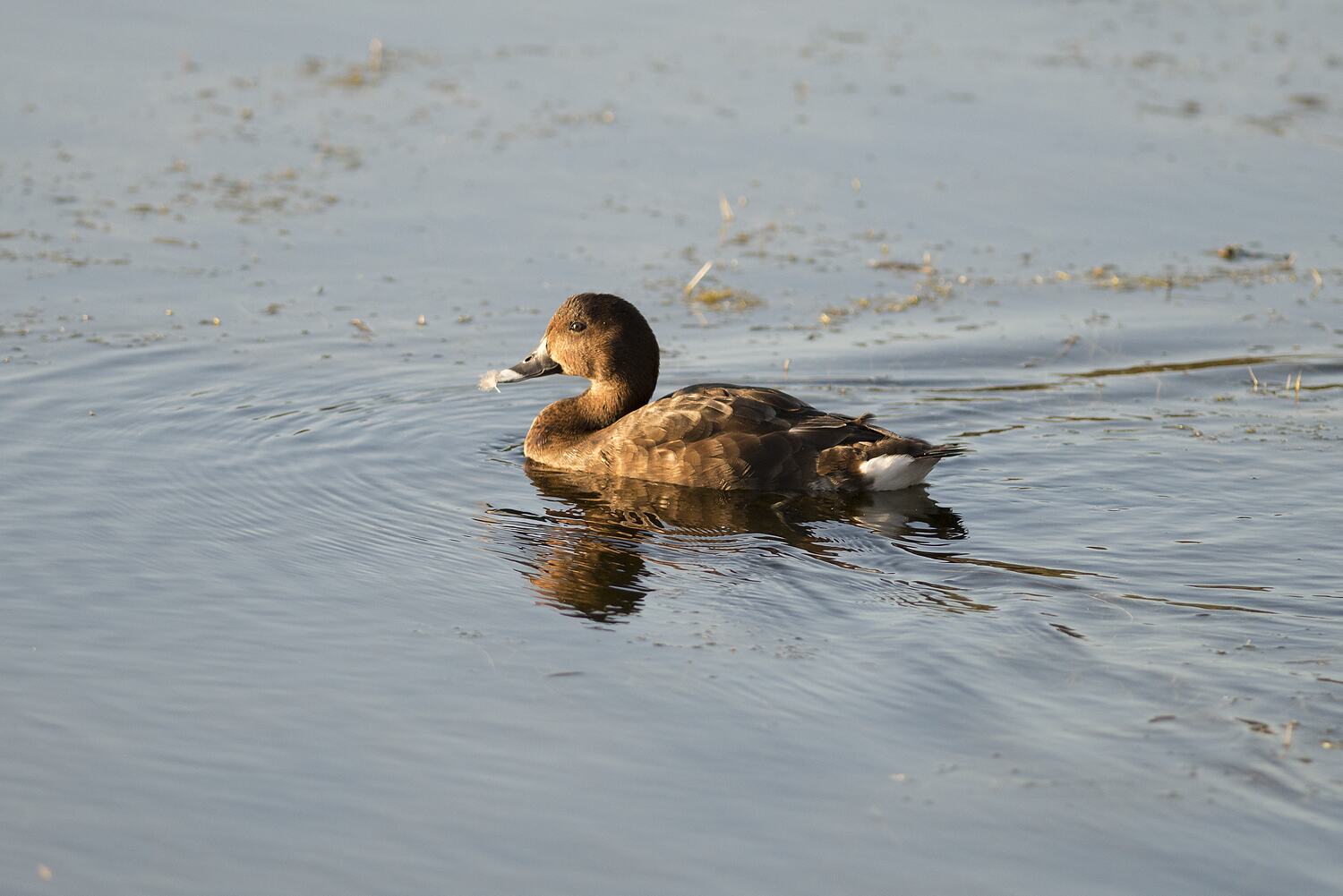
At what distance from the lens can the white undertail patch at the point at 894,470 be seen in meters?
8.98

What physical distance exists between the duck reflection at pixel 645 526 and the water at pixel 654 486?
42 mm

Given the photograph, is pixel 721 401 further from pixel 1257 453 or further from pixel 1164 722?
pixel 1164 722

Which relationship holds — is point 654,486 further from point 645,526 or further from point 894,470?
point 894,470

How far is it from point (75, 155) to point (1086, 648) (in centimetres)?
1103

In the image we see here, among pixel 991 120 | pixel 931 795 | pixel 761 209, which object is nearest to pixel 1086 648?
pixel 931 795

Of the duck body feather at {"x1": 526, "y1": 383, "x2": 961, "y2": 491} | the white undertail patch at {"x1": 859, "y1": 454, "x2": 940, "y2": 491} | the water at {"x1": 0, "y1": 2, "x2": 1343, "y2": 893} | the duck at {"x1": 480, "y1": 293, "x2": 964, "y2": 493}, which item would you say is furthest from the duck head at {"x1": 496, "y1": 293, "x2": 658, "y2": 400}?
the white undertail patch at {"x1": 859, "y1": 454, "x2": 940, "y2": 491}

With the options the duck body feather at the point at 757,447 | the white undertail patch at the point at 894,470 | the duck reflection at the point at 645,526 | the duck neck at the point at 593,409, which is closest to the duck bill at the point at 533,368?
the duck neck at the point at 593,409

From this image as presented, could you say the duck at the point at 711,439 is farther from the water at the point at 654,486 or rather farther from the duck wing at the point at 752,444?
the water at the point at 654,486

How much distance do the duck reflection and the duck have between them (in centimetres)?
9

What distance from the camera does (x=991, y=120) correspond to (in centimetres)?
1612

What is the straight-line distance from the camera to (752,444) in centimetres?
914

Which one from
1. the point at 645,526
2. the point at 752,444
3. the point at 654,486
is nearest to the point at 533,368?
the point at 654,486

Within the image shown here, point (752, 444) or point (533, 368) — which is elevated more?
point (533, 368)

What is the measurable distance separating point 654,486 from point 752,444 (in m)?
0.67
